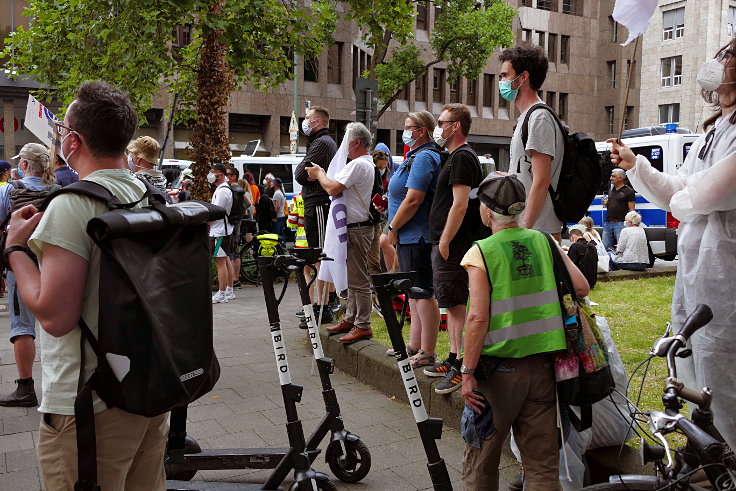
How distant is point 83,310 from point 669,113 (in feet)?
174

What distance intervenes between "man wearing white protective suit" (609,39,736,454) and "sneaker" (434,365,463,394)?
1.93 metres

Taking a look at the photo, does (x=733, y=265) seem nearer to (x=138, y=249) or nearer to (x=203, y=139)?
(x=138, y=249)

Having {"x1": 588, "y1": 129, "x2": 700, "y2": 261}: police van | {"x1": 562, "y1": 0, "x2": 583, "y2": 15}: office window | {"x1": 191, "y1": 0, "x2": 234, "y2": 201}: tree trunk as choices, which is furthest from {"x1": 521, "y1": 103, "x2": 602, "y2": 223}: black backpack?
{"x1": 562, "y1": 0, "x2": 583, "y2": 15}: office window

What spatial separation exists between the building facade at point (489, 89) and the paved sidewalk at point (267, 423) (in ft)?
87.5

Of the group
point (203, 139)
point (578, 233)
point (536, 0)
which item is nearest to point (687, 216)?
point (578, 233)

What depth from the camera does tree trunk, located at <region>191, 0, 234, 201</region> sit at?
13336 mm

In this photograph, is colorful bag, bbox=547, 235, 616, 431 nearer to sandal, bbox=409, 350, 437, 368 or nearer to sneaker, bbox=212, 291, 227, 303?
sandal, bbox=409, 350, 437, 368

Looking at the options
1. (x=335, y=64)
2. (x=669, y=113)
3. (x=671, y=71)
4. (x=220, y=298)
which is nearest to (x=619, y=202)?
(x=220, y=298)

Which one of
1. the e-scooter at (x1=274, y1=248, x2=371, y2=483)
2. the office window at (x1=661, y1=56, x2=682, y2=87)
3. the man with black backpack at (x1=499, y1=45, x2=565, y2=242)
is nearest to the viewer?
the man with black backpack at (x1=499, y1=45, x2=565, y2=242)

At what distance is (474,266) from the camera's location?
3291 mm

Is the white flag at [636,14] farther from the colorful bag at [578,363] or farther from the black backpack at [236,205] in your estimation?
the black backpack at [236,205]

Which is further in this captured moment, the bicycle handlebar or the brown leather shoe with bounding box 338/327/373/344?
the brown leather shoe with bounding box 338/327/373/344

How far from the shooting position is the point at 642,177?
361cm

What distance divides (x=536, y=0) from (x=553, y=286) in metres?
51.4
